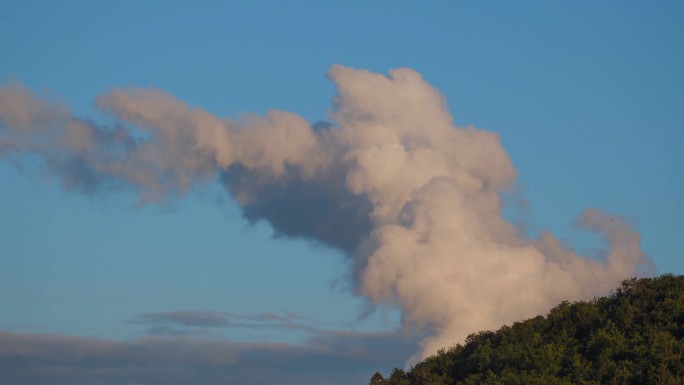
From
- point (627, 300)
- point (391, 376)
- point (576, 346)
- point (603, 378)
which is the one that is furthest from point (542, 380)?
point (391, 376)

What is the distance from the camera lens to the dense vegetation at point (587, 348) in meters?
71.6

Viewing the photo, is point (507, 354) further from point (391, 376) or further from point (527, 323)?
point (391, 376)

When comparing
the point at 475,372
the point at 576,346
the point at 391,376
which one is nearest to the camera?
the point at 576,346

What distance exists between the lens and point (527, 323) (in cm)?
9031

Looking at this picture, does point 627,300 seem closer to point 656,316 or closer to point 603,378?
point 656,316

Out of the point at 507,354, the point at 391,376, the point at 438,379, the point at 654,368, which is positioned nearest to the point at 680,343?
the point at 654,368

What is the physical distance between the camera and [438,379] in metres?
87.1

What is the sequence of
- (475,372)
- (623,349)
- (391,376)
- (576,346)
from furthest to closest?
1. (391,376)
2. (475,372)
3. (576,346)
4. (623,349)

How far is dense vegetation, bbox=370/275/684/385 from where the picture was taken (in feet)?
235

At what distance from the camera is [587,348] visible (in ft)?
260

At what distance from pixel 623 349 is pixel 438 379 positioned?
1752cm

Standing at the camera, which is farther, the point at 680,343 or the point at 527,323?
the point at 527,323

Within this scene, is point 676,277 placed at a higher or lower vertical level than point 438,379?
higher

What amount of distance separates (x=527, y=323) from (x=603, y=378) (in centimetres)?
1823
